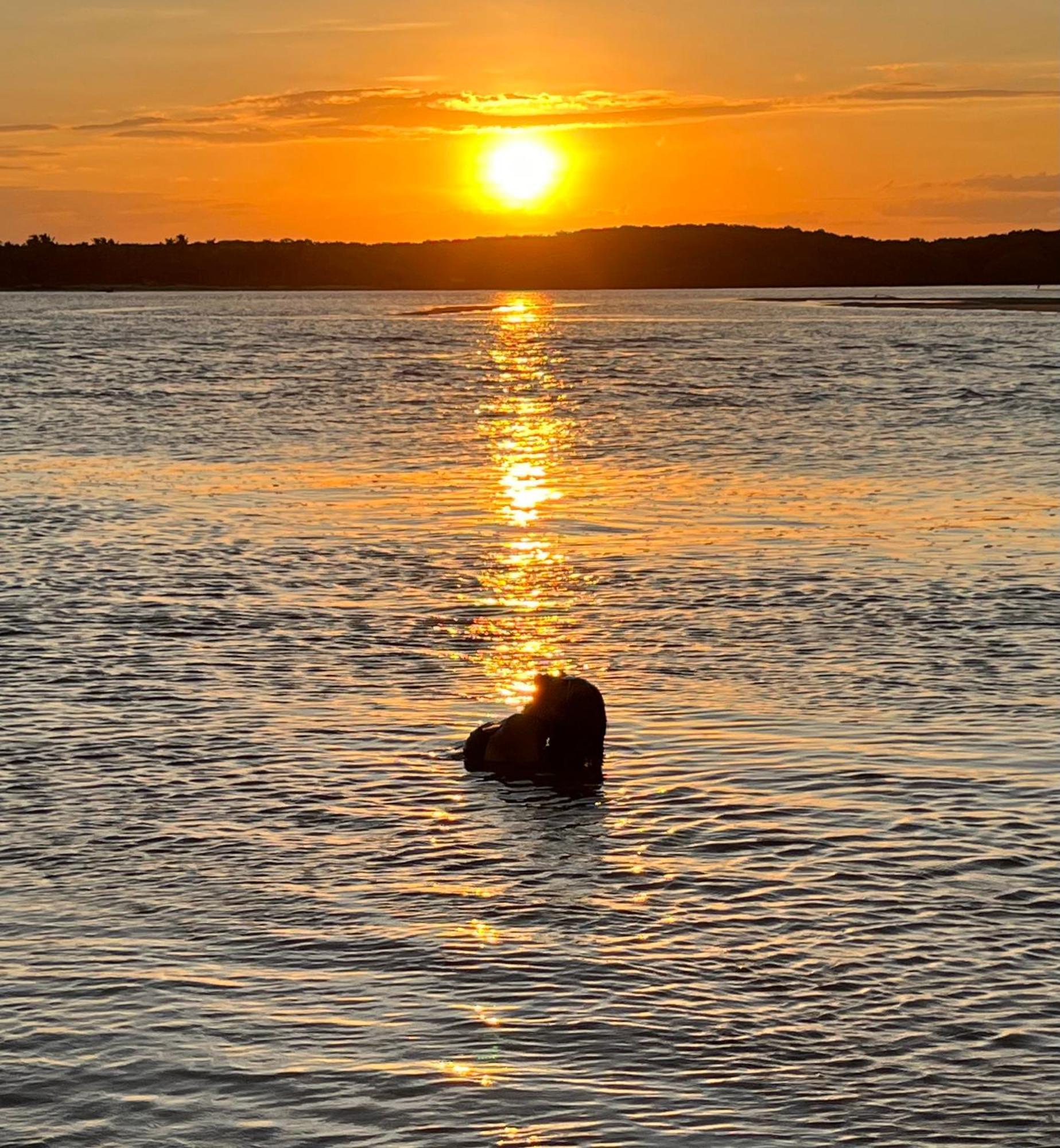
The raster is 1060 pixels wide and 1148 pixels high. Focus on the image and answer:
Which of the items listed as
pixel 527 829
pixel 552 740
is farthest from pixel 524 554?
pixel 527 829

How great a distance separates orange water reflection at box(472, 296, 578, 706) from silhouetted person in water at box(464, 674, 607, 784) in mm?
2492

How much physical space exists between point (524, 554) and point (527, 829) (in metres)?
14.9

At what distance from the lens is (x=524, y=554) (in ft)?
95.0

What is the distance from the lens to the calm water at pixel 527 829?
958cm

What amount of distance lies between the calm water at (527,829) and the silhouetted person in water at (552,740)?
0.28 meters

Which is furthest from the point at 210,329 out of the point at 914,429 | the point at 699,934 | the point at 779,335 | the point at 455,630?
the point at 699,934

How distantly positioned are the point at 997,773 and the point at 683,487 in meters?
24.2

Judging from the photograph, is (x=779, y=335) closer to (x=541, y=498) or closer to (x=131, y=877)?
(x=541, y=498)

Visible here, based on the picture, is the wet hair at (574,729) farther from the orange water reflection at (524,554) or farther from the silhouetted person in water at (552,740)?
the orange water reflection at (524,554)

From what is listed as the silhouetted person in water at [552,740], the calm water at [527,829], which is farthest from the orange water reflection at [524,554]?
the silhouetted person in water at [552,740]

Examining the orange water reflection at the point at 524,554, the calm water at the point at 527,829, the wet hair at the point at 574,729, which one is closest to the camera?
the calm water at the point at 527,829

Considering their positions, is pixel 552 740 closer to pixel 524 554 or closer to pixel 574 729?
pixel 574 729

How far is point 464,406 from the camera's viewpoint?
72.1m

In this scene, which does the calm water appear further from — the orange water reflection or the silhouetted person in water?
the silhouetted person in water
